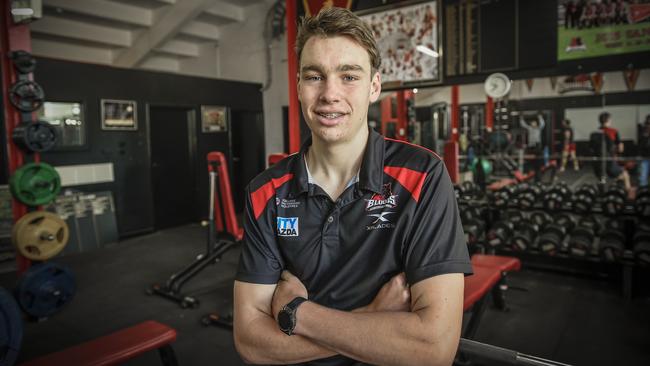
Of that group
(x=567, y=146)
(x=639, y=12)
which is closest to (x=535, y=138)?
(x=567, y=146)

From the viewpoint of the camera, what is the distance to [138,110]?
5445 mm

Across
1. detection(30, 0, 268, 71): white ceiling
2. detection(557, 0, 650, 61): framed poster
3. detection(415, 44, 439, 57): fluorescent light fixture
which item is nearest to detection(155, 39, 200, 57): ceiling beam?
detection(30, 0, 268, 71): white ceiling

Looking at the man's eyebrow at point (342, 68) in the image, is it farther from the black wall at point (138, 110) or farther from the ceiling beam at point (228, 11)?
the ceiling beam at point (228, 11)

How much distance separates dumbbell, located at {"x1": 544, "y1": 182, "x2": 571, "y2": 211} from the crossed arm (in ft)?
10.6

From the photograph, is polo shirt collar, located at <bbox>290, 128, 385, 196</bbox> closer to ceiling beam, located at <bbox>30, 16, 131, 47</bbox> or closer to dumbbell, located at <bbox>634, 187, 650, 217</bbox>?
dumbbell, located at <bbox>634, 187, 650, 217</bbox>

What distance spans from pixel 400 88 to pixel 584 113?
345 cm

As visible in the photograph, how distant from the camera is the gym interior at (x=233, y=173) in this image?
2.60 meters

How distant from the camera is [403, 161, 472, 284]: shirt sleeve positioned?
926 millimetres

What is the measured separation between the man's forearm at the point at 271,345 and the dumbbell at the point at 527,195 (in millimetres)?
3296

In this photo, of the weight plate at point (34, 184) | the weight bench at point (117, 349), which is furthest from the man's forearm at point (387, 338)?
the weight plate at point (34, 184)

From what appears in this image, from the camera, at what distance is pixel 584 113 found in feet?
17.4

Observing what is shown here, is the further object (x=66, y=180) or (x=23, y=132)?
(x=66, y=180)

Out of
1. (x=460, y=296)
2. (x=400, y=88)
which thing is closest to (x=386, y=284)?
(x=460, y=296)

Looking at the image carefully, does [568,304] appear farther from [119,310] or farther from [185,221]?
[185,221]
